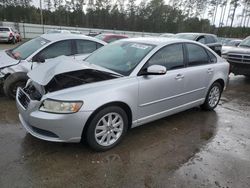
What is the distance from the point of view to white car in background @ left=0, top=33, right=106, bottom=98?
5.45 meters

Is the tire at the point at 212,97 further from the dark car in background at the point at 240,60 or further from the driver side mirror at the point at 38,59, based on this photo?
the driver side mirror at the point at 38,59

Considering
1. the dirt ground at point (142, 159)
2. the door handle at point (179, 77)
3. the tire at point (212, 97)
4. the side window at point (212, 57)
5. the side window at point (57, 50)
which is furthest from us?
the side window at point (57, 50)

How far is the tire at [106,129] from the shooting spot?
133 inches

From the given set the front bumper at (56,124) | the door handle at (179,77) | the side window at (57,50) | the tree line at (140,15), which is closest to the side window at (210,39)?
the side window at (57,50)

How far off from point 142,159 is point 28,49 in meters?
4.17

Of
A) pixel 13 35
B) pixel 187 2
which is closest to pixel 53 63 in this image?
pixel 13 35

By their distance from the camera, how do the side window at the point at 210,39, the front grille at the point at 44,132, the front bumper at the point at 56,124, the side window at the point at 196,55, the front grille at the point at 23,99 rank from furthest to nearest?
the side window at the point at 210,39
the side window at the point at 196,55
the front grille at the point at 23,99
the front grille at the point at 44,132
the front bumper at the point at 56,124

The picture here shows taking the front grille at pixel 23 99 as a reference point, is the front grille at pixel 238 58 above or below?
above

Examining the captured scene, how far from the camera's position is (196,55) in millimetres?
4910

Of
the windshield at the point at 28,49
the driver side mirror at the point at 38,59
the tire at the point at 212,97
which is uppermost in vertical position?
the windshield at the point at 28,49

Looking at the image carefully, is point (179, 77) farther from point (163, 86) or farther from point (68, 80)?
point (68, 80)

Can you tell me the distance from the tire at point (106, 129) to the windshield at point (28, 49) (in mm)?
3282

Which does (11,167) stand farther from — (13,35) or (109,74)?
(13,35)

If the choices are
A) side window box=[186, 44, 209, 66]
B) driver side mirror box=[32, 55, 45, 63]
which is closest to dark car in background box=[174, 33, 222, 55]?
side window box=[186, 44, 209, 66]
